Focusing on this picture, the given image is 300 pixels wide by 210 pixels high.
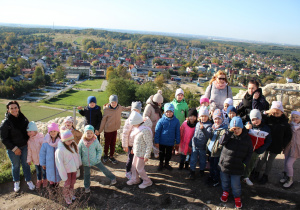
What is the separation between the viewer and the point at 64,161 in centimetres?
338

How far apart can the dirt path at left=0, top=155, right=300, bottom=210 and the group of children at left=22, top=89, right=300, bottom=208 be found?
0.13m

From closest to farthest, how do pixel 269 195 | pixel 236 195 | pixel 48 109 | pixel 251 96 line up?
pixel 236 195
pixel 269 195
pixel 251 96
pixel 48 109

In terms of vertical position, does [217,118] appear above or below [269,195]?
above

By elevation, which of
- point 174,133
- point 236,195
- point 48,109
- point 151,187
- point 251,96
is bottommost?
point 48,109

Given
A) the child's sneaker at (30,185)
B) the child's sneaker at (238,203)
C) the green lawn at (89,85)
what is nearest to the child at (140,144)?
the child's sneaker at (238,203)

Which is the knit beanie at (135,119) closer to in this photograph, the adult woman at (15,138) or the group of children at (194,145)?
the group of children at (194,145)

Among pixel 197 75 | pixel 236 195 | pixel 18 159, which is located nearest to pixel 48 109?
pixel 18 159

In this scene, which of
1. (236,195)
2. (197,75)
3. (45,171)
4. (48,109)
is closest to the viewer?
(236,195)

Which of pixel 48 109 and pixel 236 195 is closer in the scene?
pixel 236 195

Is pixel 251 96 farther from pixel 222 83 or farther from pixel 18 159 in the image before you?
pixel 18 159

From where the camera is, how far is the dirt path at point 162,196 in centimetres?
333

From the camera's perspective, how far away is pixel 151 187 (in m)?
3.75

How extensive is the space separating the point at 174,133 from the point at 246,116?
129 centimetres

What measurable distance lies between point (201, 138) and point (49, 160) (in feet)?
8.15
